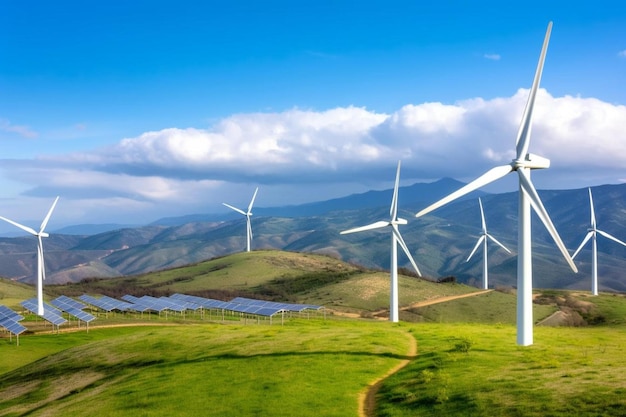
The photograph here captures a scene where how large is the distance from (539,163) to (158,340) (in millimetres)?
41922

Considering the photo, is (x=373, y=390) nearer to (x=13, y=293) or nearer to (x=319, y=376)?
(x=319, y=376)

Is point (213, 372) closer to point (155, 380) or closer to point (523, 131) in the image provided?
point (155, 380)

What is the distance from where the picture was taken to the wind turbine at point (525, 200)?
46.3 metres

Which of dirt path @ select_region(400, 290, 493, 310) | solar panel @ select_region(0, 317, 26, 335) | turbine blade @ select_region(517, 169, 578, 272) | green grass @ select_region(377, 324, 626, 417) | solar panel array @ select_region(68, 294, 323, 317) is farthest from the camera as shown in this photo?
dirt path @ select_region(400, 290, 493, 310)

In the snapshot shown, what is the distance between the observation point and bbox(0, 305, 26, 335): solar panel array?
82.0 meters

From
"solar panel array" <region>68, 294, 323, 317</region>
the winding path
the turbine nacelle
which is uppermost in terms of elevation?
the turbine nacelle

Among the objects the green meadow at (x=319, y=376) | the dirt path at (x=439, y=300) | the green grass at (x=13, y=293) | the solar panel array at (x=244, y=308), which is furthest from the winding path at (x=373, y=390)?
the green grass at (x=13, y=293)

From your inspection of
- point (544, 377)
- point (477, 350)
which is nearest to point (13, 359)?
point (477, 350)

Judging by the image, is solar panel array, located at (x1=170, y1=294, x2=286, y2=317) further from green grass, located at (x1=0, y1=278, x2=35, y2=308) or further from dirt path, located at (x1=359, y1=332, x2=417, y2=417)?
green grass, located at (x1=0, y1=278, x2=35, y2=308)

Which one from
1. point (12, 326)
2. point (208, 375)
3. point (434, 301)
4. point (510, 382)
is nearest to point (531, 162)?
point (510, 382)

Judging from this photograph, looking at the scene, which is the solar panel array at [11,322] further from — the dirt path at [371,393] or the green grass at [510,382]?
the green grass at [510,382]

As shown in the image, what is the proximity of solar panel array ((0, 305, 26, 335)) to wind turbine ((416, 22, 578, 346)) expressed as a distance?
63382 mm

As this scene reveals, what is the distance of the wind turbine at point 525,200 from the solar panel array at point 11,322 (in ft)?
208

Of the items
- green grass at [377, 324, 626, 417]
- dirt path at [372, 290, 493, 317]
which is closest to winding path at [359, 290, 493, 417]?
green grass at [377, 324, 626, 417]
